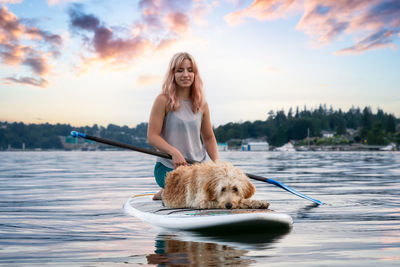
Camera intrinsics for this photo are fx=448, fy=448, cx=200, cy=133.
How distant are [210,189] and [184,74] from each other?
1855mm

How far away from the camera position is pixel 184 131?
22.7 feet

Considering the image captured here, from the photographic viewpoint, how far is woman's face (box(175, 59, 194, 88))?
263 inches

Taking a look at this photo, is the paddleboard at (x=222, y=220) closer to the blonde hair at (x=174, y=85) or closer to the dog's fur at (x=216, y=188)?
the dog's fur at (x=216, y=188)

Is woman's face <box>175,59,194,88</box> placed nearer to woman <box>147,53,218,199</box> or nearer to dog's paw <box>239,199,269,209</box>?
woman <box>147,53,218,199</box>

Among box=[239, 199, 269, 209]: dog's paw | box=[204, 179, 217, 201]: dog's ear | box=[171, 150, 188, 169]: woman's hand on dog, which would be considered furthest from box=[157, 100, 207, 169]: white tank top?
box=[239, 199, 269, 209]: dog's paw

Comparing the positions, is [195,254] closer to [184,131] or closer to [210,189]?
[210,189]

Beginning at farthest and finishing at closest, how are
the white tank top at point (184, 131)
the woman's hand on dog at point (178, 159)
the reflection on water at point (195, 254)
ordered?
the white tank top at point (184, 131) → the woman's hand on dog at point (178, 159) → the reflection on water at point (195, 254)

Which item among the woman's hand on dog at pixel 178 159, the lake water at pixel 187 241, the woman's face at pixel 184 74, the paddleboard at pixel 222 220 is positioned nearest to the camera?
the lake water at pixel 187 241

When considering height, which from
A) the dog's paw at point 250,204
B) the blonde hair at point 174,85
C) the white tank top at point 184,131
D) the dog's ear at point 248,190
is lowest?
the dog's paw at point 250,204

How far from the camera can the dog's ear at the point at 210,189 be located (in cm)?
572

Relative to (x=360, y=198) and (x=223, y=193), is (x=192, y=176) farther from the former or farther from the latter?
(x=360, y=198)

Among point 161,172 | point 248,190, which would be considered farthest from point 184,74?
point 248,190

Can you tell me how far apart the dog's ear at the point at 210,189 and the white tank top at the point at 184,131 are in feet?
4.18

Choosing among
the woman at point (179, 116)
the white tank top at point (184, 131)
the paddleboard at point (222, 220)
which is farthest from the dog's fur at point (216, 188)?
the white tank top at point (184, 131)
